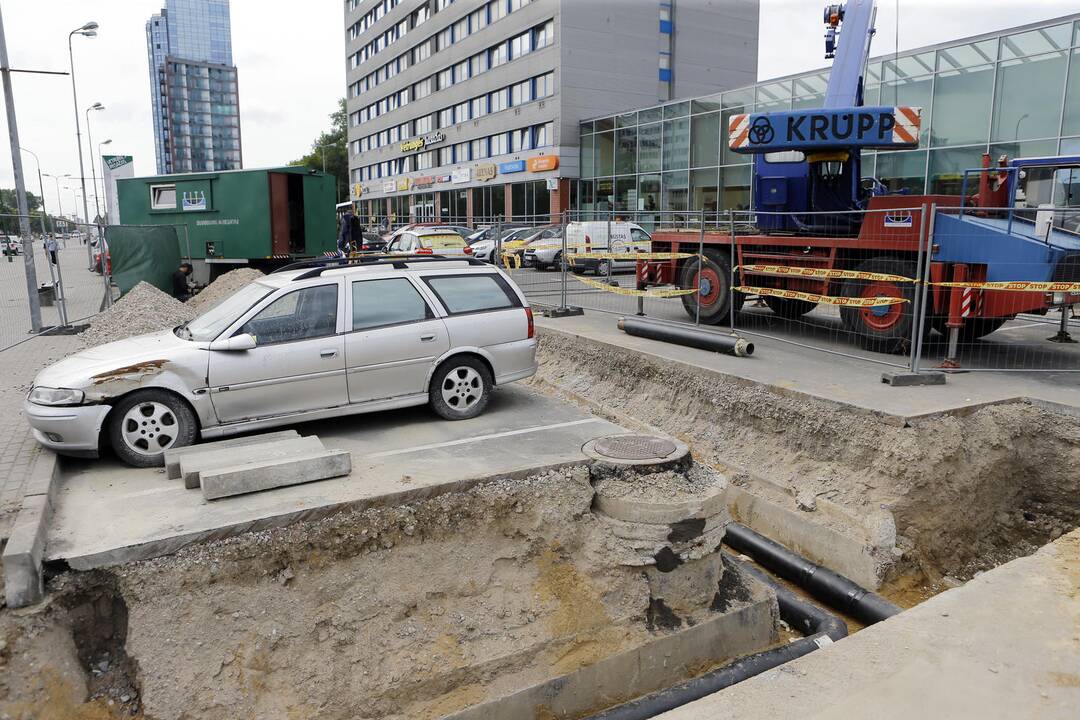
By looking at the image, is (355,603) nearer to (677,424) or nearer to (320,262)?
(320,262)

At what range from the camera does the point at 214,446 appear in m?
6.28

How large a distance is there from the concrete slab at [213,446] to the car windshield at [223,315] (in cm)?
98

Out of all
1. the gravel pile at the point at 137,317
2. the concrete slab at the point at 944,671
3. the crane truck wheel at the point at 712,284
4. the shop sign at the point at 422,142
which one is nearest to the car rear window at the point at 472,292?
the crane truck wheel at the point at 712,284

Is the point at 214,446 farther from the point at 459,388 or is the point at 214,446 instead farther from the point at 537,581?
the point at 537,581

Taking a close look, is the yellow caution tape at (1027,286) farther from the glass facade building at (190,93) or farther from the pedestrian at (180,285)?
the glass facade building at (190,93)

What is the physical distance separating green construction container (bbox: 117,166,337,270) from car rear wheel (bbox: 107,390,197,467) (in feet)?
45.4

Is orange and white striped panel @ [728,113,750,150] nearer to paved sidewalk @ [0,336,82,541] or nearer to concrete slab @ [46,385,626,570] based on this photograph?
concrete slab @ [46,385,626,570]

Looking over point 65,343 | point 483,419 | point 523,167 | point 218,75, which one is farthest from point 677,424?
point 218,75

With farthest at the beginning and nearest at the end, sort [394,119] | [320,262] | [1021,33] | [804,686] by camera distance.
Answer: [394,119] → [1021,33] → [320,262] → [804,686]

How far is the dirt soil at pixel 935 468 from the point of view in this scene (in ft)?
23.0

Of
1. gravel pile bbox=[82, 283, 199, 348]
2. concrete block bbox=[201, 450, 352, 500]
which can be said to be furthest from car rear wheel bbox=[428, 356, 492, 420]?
gravel pile bbox=[82, 283, 199, 348]

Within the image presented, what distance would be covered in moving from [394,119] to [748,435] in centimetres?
5910

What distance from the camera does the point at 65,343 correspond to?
12.5m

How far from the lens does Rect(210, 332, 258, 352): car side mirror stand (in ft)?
21.4
